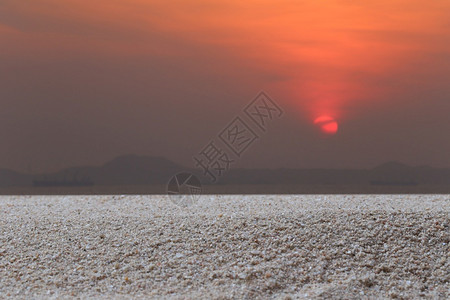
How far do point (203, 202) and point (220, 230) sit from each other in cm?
112

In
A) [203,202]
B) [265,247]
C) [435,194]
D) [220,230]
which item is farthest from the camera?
[435,194]

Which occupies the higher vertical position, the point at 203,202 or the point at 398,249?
the point at 203,202

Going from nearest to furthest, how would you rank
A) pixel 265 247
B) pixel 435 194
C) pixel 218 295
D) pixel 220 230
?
pixel 218 295 < pixel 265 247 < pixel 220 230 < pixel 435 194

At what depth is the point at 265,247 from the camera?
266cm

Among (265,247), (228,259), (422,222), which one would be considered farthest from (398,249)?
(228,259)

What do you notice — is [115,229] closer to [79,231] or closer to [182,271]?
[79,231]

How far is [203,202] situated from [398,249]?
1724 mm

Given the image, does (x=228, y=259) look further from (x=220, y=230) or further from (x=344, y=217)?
(x=344, y=217)

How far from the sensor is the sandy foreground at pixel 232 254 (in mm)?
2355

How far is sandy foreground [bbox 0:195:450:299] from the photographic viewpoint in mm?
2355

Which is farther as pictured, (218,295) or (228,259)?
(228,259)

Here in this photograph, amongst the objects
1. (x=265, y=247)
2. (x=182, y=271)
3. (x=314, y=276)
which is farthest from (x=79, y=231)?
(x=314, y=276)

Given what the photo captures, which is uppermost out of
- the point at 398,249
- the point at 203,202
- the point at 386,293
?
the point at 203,202

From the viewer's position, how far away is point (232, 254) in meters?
2.60
